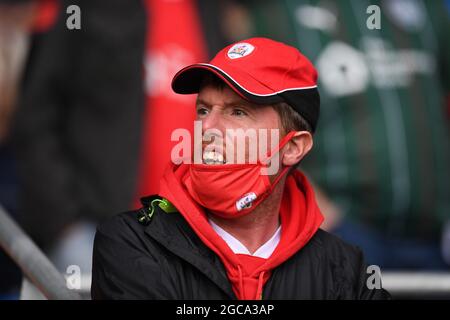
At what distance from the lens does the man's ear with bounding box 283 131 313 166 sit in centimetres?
249

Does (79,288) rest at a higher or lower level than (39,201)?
lower

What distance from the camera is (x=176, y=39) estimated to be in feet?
14.0

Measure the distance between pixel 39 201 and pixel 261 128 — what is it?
1924 millimetres

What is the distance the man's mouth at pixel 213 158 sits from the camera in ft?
7.81

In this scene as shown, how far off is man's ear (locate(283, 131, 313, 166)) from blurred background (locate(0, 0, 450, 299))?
4.83ft

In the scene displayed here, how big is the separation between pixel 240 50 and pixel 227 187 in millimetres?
361

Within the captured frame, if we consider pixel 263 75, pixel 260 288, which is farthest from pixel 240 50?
pixel 260 288

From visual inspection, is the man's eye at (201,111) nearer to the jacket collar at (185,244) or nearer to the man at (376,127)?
the jacket collar at (185,244)

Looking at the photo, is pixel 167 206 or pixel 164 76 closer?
pixel 167 206

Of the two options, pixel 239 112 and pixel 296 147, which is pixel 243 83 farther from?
pixel 296 147

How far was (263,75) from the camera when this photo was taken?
7.82 ft

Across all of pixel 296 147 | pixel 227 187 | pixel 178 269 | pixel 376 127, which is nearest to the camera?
pixel 178 269
